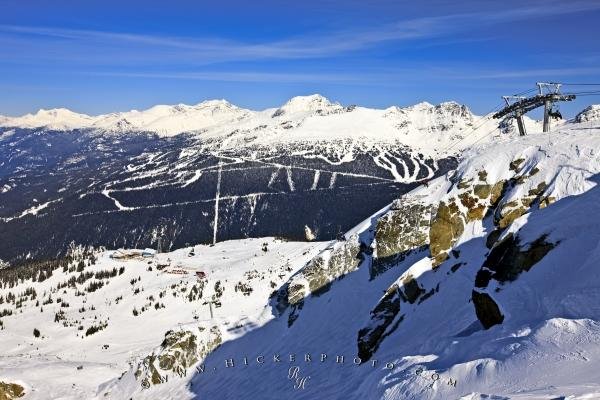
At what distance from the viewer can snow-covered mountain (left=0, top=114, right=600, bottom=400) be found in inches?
711

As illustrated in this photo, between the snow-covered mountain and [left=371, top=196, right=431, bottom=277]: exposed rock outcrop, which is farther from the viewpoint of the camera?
[left=371, top=196, right=431, bottom=277]: exposed rock outcrop

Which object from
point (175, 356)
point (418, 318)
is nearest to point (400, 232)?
point (418, 318)

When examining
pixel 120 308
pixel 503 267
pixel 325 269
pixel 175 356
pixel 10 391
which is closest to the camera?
pixel 503 267

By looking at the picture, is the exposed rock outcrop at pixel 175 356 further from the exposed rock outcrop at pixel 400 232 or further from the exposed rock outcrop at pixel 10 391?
the exposed rock outcrop at pixel 400 232

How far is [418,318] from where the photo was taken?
91.2 feet

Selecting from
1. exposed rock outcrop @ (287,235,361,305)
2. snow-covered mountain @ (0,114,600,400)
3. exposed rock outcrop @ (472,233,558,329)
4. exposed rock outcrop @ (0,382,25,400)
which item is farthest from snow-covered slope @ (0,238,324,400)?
exposed rock outcrop @ (472,233,558,329)

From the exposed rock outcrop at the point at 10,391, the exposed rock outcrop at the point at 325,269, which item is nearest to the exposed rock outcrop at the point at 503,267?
the exposed rock outcrop at the point at 325,269

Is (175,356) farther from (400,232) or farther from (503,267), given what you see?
(503,267)

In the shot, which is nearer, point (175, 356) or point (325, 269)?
point (175, 356)

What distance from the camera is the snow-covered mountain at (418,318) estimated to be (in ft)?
59.3

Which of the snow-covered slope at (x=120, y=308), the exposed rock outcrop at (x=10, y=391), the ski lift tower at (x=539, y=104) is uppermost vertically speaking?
the ski lift tower at (x=539, y=104)

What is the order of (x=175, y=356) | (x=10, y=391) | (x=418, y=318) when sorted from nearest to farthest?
(x=418, y=318)
(x=175, y=356)
(x=10, y=391)

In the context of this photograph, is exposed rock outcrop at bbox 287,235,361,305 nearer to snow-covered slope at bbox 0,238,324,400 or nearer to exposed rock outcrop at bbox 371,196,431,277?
exposed rock outcrop at bbox 371,196,431,277

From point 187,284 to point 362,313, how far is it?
140ft
